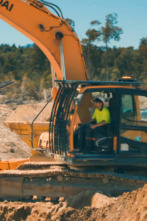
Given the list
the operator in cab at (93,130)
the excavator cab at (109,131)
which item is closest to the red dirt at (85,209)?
the excavator cab at (109,131)

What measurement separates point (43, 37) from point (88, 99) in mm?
1662

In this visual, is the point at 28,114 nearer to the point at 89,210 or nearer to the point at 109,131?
the point at 109,131

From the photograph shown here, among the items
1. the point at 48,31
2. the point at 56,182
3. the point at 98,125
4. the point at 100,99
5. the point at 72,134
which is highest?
the point at 48,31

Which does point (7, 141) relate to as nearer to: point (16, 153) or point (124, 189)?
point (16, 153)

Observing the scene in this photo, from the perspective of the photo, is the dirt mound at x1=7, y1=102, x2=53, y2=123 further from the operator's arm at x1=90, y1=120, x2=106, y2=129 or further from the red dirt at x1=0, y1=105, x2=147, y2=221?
the operator's arm at x1=90, y1=120, x2=106, y2=129

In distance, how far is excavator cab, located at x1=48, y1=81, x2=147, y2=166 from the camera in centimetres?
858

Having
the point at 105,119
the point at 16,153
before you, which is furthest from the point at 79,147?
the point at 16,153

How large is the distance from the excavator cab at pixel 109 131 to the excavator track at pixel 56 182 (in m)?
0.36

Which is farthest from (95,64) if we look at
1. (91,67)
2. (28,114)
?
(28,114)

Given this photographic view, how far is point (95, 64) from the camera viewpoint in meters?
32.2

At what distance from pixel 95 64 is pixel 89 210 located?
2504 centimetres

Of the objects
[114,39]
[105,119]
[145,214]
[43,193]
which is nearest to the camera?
[145,214]

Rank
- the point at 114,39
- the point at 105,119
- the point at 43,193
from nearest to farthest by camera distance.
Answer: the point at 105,119
the point at 43,193
the point at 114,39

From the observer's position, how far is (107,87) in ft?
28.5
